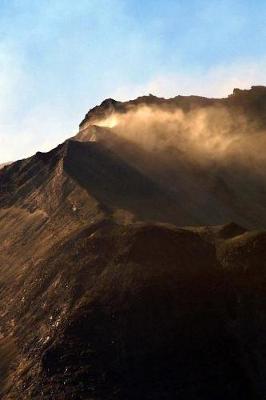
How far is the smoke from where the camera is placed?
72.2 meters

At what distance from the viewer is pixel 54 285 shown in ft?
129

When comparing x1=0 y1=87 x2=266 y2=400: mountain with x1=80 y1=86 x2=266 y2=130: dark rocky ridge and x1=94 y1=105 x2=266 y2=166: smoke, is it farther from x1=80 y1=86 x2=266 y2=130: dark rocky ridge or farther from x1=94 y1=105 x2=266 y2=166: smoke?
x1=80 y1=86 x2=266 y2=130: dark rocky ridge

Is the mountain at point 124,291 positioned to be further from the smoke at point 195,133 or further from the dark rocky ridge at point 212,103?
the dark rocky ridge at point 212,103

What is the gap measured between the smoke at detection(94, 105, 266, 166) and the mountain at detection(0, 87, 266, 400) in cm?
1257

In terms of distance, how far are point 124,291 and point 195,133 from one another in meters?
44.3

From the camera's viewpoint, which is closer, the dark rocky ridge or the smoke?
the smoke

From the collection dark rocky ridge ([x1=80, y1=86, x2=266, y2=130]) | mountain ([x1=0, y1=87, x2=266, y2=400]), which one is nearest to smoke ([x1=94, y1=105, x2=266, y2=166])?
dark rocky ridge ([x1=80, y1=86, x2=266, y2=130])

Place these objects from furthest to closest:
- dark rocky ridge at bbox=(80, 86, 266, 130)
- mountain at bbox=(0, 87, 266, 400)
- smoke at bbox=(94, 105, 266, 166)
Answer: dark rocky ridge at bbox=(80, 86, 266, 130) < smoke at bbox=(94, 105, 266, 166) < mountain at bbox=(0, 87, 266, 400)

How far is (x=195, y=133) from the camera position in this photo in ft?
254

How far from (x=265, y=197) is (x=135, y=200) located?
65.4ft

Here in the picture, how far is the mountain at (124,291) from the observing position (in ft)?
103

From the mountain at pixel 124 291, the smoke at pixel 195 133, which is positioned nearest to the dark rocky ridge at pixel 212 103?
the smoke at pixel 195 133

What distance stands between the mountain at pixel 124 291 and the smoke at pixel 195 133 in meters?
12.6

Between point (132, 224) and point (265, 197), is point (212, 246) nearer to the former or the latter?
point (132, 224)
